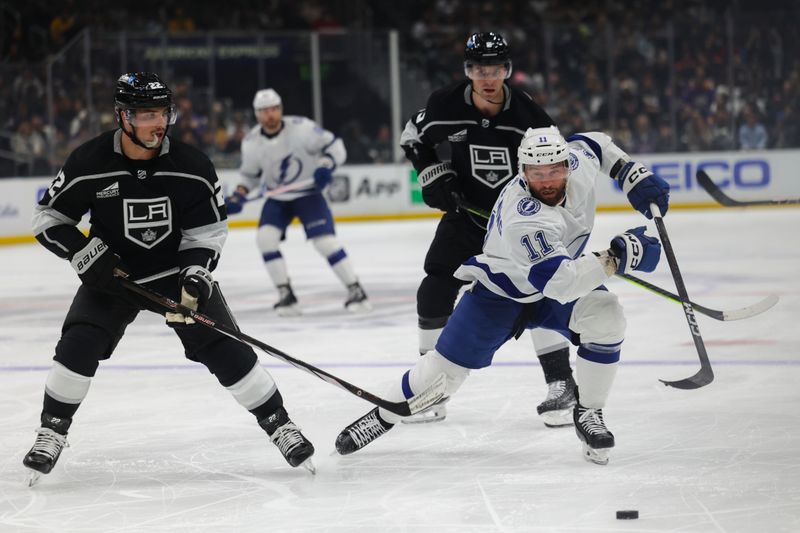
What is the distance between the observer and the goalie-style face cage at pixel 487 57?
3.71 meters

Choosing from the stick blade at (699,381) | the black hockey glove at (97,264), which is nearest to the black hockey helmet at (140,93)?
the black hockey glove at (97,264)

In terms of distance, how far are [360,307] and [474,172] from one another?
2445 mm

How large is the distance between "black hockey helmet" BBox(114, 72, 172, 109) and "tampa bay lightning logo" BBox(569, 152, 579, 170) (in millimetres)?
1041

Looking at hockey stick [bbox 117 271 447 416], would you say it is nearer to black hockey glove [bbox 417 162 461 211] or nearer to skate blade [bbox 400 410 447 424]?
skate blade [bbox 400 410 447 424]

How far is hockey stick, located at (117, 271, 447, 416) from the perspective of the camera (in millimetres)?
3070

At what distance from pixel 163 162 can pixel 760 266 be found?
4.98 metres

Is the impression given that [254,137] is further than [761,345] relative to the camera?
Yes

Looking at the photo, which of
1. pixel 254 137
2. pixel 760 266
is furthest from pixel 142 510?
pixel 760 266

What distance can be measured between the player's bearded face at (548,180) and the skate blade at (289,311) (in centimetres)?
328

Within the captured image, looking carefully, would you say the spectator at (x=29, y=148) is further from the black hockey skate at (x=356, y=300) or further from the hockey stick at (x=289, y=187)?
the black hockey skate at (x=356, y=300)

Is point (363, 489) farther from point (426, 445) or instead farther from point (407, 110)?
point (407, 110)

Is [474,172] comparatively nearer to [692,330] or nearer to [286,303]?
[692,330]

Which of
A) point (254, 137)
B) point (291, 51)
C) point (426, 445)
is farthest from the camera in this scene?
point (291, 51)

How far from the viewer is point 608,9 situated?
44.5ft
